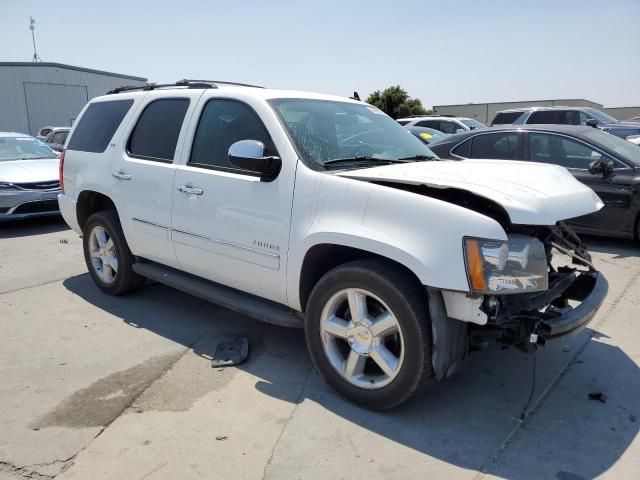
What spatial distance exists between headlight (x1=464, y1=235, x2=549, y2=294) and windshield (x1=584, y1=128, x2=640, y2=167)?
15.5 feet

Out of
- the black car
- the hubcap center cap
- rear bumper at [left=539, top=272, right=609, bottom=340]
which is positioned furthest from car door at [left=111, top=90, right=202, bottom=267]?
the black car

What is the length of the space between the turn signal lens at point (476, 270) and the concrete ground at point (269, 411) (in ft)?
2.30

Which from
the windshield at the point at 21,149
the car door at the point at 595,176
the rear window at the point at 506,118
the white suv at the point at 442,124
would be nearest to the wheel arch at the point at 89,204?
the windshield at the point at 21,149

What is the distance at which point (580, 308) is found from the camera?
3.08m

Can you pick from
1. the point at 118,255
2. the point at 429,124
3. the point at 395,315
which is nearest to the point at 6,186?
the point at 118,255

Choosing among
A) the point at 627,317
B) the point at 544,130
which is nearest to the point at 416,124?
the point at 544,130

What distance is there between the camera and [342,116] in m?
4.07

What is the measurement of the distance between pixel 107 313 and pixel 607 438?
4043 millimetres

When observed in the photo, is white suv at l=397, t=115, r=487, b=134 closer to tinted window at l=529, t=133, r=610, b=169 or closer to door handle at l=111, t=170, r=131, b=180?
tinted window at l=529, t=133, r=610, b=169

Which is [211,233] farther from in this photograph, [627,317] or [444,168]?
[627,317]

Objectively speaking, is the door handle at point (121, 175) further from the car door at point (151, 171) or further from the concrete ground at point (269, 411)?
the concrete ground at point (269, 411)

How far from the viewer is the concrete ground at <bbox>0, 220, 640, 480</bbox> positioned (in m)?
2.69

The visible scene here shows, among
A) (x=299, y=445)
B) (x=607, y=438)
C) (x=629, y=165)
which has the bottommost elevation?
(x=299, y=445)

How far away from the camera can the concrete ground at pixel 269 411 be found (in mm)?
2688
